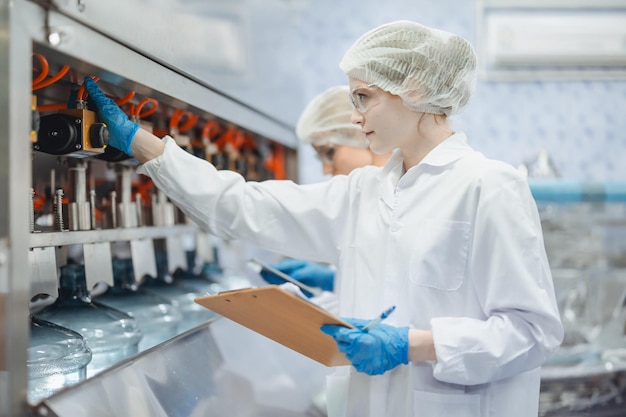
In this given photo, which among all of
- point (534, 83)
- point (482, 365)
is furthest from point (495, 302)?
point (534, 83)

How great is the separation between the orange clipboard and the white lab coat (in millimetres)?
134

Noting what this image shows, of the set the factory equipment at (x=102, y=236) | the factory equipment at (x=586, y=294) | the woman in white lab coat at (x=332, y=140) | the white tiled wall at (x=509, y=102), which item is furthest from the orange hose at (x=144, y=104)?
the white tiled wall at (x=509, y=102)

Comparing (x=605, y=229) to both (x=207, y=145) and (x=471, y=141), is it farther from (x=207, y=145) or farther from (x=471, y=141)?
(x=207, y=145)

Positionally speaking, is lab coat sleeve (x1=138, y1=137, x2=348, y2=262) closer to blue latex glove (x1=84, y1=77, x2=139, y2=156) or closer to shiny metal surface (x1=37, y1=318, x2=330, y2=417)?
blue latex glove (x1=84, y1=77, x2=139, y2=156)

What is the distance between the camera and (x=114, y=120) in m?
1.27

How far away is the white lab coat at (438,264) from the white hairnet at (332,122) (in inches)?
18.1

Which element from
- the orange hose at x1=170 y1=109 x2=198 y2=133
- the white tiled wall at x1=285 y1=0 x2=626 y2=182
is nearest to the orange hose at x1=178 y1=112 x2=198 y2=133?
the orange hose at x1=170 y1=109 x2=198 y2=133

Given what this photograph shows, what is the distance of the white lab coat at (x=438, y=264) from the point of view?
4.00ft

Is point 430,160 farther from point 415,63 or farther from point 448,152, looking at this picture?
point 415,63

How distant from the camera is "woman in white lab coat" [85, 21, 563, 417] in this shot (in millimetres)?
1217

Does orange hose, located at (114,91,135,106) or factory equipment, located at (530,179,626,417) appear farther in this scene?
factory equipment, located at (530,179,626,417)

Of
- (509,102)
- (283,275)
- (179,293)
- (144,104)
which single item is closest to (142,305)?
(179,293)

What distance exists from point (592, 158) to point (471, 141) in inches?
24.5

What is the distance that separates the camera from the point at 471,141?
341cm
